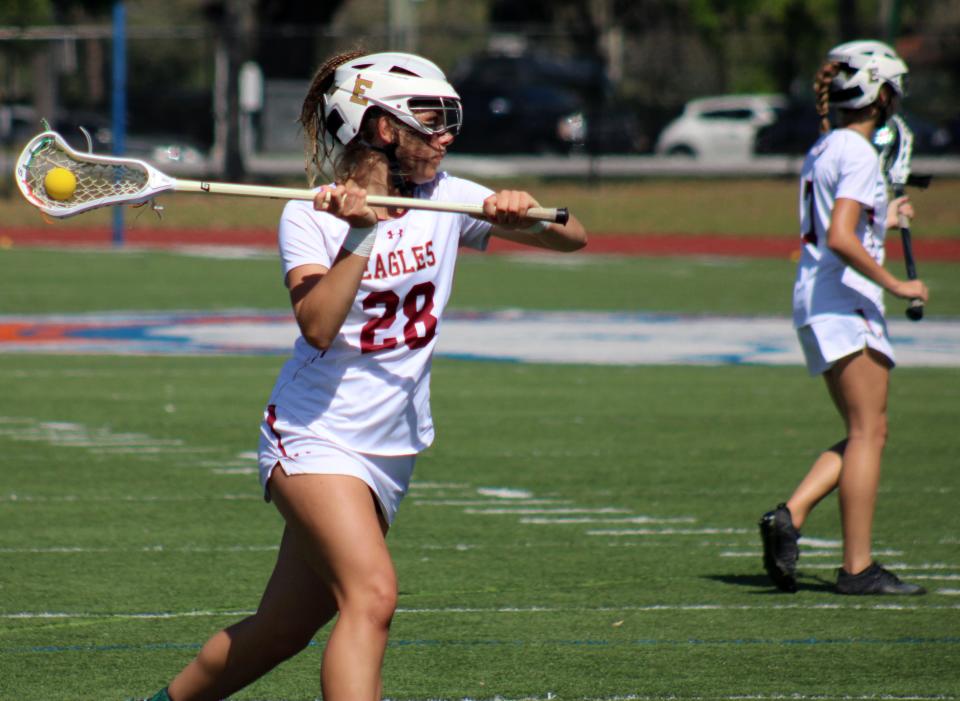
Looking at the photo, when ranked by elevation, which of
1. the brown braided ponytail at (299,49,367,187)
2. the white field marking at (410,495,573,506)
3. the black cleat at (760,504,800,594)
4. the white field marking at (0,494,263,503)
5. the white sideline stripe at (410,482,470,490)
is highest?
the brown braided ponytail at (299,49,367,187)

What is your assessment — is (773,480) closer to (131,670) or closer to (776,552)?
(776,552)

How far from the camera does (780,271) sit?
24000 millimetres

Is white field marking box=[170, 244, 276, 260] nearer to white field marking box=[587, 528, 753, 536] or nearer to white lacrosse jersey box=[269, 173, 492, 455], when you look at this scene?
white field marking box=[587, 528, 753, 536]

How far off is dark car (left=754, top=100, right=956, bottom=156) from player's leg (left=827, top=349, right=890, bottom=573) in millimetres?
29486

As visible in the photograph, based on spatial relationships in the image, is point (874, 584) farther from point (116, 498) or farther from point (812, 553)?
point (116, 498)

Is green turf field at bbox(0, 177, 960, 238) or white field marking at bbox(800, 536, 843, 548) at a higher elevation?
white field marking at bbox(800, 536, 843, 548)

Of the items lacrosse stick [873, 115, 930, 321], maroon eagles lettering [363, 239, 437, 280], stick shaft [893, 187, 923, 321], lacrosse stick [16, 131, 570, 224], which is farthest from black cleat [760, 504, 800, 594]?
maroon eagles lettering [363, 239, 437, 280]

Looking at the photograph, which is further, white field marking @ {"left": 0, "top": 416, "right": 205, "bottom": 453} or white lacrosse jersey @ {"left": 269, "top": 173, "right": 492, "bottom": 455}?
white field marking @ {"left": 0, "top": 416, "right": 205, "bottom": 453}

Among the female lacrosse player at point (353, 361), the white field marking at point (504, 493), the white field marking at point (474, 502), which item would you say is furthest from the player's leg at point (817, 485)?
the female lacrosse player at point (353, 361)

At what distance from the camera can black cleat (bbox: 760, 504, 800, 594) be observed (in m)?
6.66

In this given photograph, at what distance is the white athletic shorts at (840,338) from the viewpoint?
22.0 ft

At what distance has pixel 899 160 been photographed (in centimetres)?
725

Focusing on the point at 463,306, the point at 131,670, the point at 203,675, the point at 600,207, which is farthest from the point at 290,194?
the point at 600,207

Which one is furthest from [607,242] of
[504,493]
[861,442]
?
[861,442]
